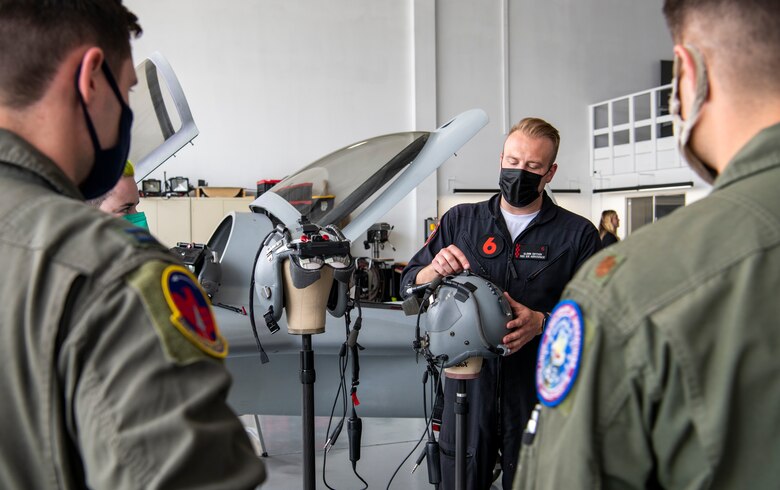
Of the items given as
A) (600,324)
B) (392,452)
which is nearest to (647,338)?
(600,324)

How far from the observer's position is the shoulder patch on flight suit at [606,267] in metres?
0.86

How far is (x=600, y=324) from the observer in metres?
0.83

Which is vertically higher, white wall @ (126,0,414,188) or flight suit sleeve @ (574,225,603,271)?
white wall @ (126,0,414,188)

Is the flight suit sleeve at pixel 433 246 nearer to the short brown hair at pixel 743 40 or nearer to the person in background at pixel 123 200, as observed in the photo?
the person in background at pixel 123 200

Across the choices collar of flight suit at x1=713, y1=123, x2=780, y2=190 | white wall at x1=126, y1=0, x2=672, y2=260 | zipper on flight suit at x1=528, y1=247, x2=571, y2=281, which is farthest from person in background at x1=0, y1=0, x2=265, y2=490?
white wall at x1=126, y1=0, x2=672, y2=260

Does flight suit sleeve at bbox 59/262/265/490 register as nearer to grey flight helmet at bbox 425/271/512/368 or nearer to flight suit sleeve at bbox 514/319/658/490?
flight suit sleeve at bbox 514/319/658/490

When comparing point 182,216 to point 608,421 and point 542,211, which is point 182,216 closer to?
point 542,211

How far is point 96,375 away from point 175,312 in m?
0.12

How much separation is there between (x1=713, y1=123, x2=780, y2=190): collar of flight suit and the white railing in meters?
13.1

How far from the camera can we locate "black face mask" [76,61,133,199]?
0.99 m

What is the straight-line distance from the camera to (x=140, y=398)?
0.75 meters

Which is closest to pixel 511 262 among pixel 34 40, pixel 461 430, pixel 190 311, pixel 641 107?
pixel 461 430

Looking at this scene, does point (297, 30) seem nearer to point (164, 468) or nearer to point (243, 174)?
point (243, 174)

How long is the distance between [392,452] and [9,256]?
3.75 metres
